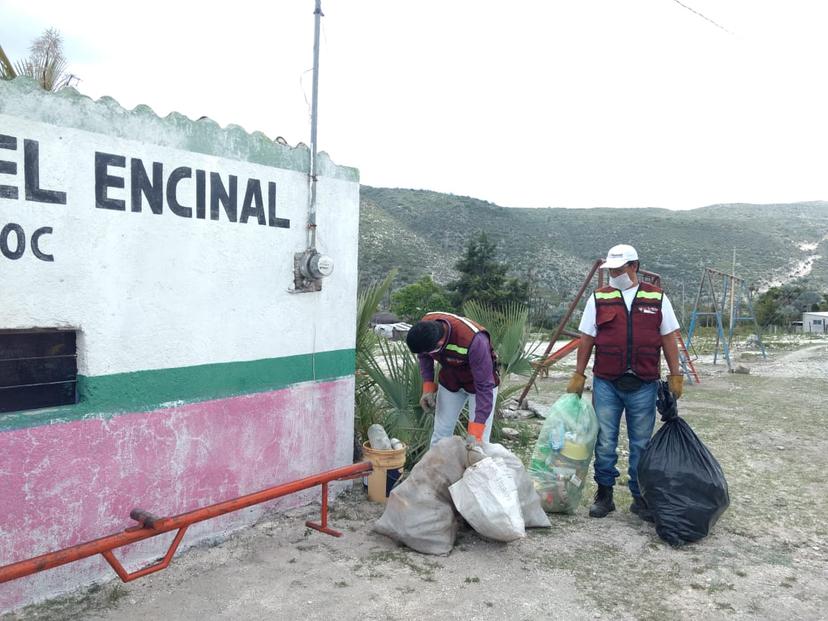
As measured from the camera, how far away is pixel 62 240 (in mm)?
3191

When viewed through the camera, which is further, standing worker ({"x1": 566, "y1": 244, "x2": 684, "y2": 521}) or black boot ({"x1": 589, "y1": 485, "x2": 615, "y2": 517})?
black boot ({"x1": 589, "y1": 485, "x2": 615, "y2": 517})

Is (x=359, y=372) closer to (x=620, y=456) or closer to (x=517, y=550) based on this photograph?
(x=517, y=550)

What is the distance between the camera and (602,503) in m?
4.63

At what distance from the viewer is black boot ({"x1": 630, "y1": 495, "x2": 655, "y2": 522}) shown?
14.8 feet

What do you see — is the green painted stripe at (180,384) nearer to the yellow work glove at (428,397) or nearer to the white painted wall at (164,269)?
the white painted wall at (164,269)

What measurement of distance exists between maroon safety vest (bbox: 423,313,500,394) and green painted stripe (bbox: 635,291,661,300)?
3.41ft

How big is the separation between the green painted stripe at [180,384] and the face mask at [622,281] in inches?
76.8

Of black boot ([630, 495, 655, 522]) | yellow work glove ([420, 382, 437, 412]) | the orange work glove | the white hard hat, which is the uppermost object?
the white hard hat

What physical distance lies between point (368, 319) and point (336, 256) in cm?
104

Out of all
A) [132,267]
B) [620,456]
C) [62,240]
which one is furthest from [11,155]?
[620,456]

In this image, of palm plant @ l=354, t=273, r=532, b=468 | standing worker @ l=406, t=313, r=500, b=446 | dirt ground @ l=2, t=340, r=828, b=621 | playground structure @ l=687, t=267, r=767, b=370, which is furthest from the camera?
playground structure @ l=687, t=267, r=767, b=370

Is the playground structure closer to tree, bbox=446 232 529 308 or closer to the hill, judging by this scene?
tree, bbox=446 232 529 308

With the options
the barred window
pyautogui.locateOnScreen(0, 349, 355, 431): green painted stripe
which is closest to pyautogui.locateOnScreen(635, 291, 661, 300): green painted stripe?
pyautogui.locateOnScreen(0, 349, 355, 431): green painted stripe

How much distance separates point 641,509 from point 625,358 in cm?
106
